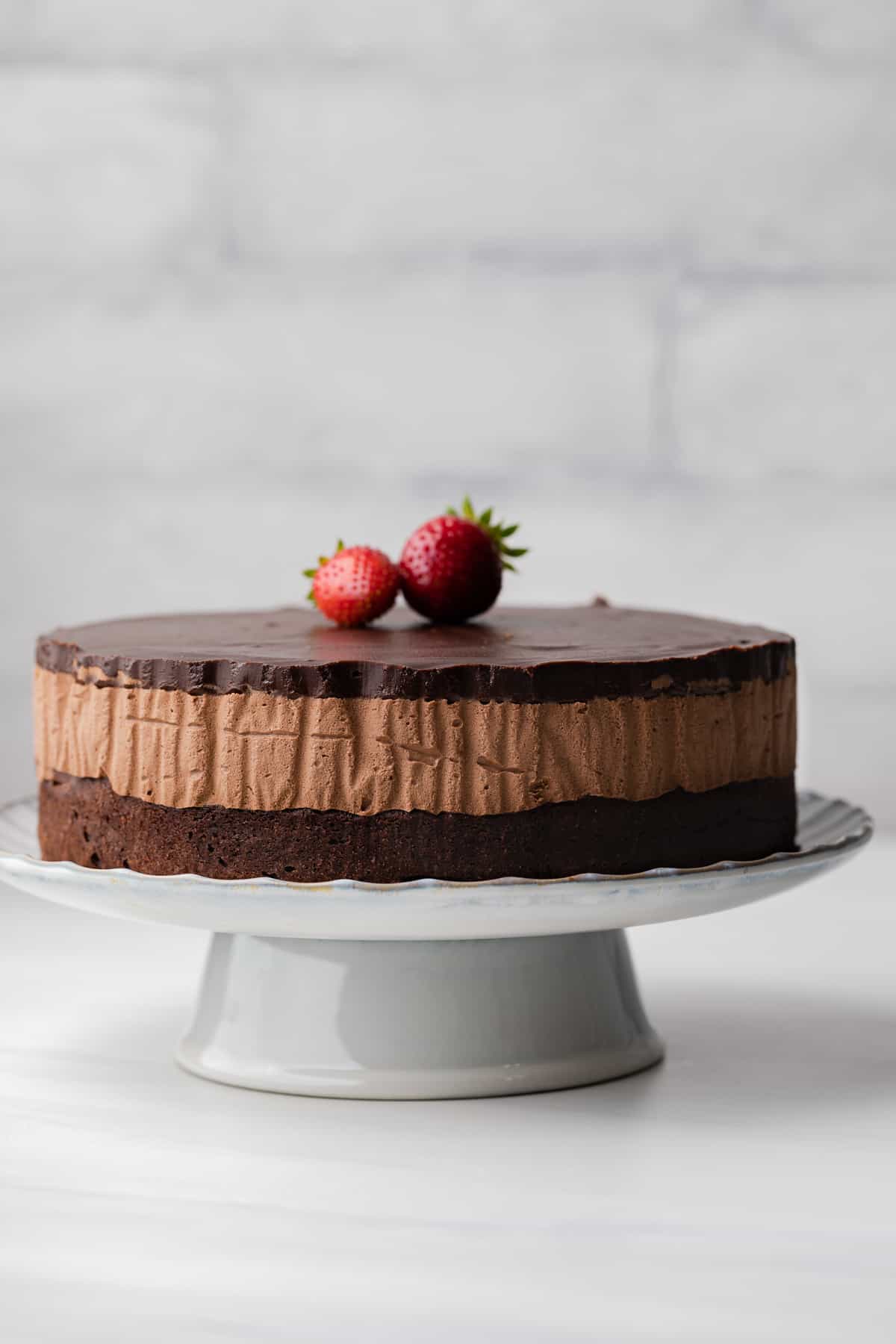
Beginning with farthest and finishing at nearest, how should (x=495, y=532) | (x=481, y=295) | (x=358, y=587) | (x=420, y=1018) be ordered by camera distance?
(x=481, y=295)
(x=495, y=532)
(x=358, y=587)
(x=420, y=1018)

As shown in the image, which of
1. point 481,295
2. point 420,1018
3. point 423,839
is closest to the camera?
point 423,839

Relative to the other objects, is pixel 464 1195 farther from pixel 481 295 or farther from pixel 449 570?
pixel 481 295

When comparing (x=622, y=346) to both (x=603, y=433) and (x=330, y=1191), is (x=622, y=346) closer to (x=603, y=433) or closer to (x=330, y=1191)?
(x=603, y=433)

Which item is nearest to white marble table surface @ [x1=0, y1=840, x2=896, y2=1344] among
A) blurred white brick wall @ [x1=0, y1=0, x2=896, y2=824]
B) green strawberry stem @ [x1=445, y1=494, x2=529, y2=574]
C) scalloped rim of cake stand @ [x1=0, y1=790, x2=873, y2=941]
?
scalloped rim of cake stand @ [x1=0, y1=790, x2=873, y2=941]

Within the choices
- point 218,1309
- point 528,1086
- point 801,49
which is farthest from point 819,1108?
point 801,49

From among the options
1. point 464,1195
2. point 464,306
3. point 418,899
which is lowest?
point 464,1195

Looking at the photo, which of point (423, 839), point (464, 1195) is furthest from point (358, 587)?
point (464, 1195)
